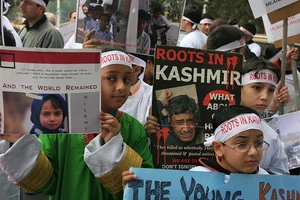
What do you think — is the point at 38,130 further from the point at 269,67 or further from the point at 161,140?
the point at 269,67

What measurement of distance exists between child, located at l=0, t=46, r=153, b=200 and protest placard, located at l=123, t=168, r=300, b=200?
136 mm

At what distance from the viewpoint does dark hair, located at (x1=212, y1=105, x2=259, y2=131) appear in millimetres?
3906

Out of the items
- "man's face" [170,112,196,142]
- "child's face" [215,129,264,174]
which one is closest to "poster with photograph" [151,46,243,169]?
"man's face" [170,112,196,142]

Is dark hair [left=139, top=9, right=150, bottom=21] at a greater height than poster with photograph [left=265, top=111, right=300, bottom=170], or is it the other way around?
dark hair [left=139, top=9, right=150, bottom=21]

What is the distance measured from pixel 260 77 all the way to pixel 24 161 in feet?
6.40

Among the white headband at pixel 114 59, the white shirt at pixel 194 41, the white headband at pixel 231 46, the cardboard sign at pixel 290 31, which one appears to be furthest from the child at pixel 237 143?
the white shirt at pixel 194 41

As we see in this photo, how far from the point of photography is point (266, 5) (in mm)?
4820

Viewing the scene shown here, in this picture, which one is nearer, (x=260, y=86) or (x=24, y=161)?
(x=24, y=161)

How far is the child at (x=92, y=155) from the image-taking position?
3676 mm

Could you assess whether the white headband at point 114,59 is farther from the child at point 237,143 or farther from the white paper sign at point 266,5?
the white paper sign at point 266,5

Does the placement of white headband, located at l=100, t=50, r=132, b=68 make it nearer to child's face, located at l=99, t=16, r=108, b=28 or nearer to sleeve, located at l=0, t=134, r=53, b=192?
sleeve, located at l=0, t=134, r=53, b=192

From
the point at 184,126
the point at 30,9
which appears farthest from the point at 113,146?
the point at 30,9

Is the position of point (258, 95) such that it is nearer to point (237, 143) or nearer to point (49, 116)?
point (237, 143)

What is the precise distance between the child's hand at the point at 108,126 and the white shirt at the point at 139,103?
1.39 m
